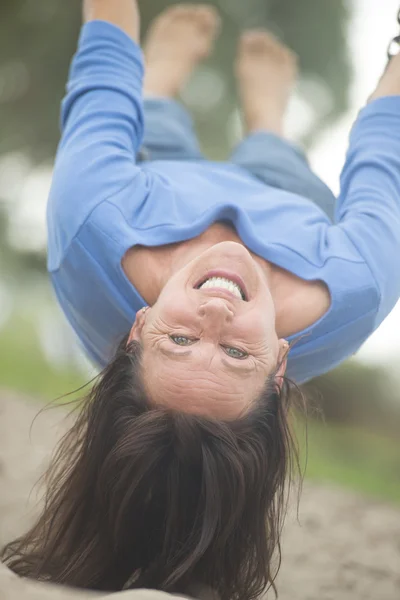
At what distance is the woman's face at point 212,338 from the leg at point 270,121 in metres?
0.40

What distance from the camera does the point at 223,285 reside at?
1.00 meters

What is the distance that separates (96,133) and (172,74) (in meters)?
0.57

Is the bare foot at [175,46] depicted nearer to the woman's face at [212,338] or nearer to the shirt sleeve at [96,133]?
the shirt sleeve at [96,133]

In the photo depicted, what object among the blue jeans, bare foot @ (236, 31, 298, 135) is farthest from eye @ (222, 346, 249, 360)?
bare foot @ (236, 31, 298, 135)

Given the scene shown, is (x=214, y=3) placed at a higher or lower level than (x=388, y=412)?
higher

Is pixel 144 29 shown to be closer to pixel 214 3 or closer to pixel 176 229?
pixel 214 3

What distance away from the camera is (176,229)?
1109mm

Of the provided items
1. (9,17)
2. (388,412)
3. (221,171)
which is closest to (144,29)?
(9,17)

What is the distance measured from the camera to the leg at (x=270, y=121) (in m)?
1.41

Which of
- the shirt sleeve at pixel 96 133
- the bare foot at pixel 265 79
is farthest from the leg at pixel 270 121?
the shirt sleeve at pixel 96 133

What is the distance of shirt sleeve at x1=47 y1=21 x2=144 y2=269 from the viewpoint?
43.9 inches

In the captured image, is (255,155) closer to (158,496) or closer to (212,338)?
(212,338)

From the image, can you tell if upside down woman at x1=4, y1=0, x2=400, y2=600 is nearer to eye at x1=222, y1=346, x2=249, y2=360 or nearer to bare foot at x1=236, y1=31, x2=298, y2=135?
eye at x1=222, y1=346, x2=249, y2=360

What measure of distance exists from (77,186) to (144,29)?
1004 millimetres
